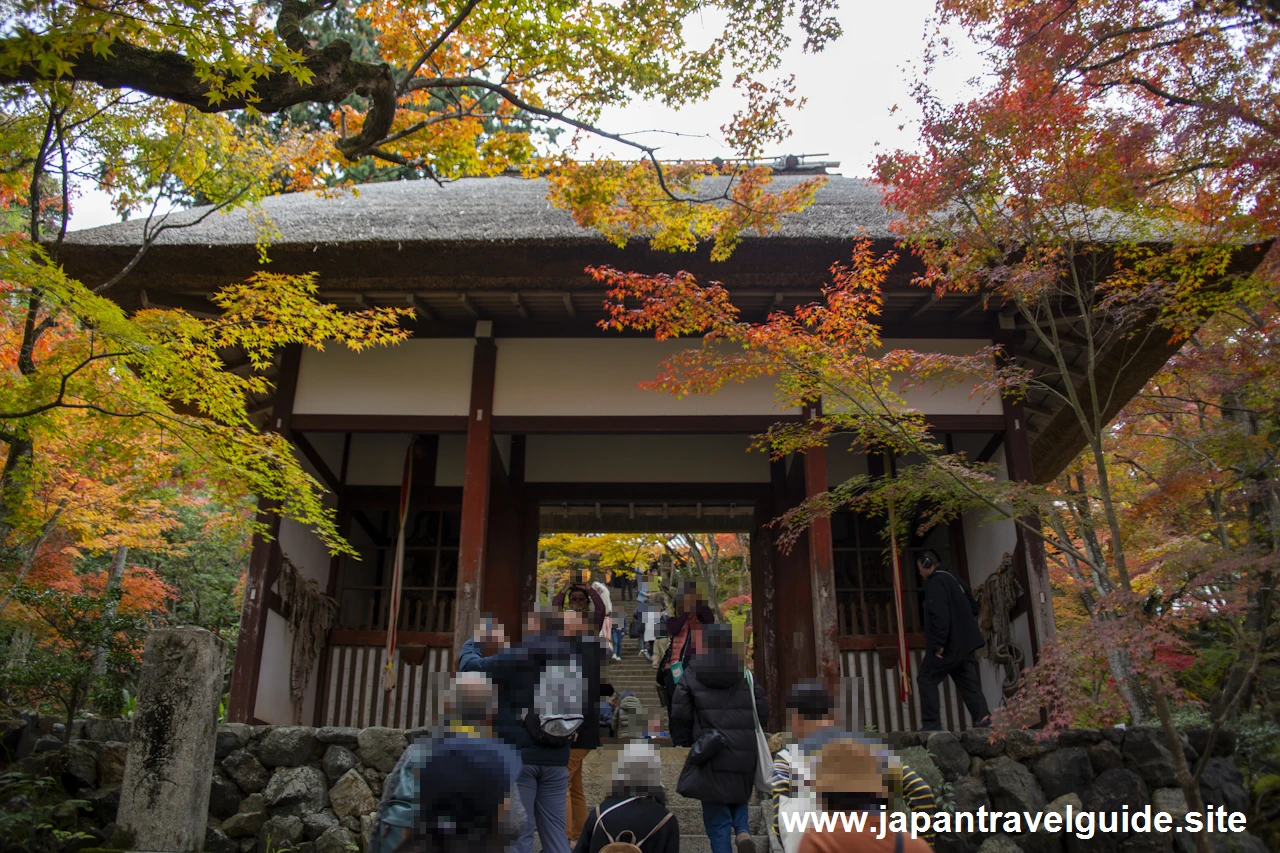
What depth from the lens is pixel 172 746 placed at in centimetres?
469

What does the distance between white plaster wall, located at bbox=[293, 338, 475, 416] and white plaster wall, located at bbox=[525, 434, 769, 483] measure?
6.87 ft

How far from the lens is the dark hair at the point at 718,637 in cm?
414

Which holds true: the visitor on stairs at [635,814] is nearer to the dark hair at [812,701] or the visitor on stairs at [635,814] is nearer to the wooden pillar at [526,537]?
the dark hair at [812,701]

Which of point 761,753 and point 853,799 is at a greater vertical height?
point 761,753

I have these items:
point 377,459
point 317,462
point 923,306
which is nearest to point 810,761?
point 923,306

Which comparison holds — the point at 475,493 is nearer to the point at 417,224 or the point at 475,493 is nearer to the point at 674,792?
the point at 417,224

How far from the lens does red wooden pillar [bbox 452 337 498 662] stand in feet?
22.5

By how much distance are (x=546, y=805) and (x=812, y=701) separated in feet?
5.51

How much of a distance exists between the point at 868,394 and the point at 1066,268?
170cm

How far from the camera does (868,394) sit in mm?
5758

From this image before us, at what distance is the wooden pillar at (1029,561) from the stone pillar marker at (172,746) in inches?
235

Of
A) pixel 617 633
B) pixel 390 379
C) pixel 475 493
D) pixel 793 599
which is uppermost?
pixel 390 379

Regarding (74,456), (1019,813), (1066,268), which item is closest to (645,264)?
(1066,268)

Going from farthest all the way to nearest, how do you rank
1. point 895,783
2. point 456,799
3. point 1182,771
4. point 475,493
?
point 475,493, point 1182,771, point 895,783, point 456,799
